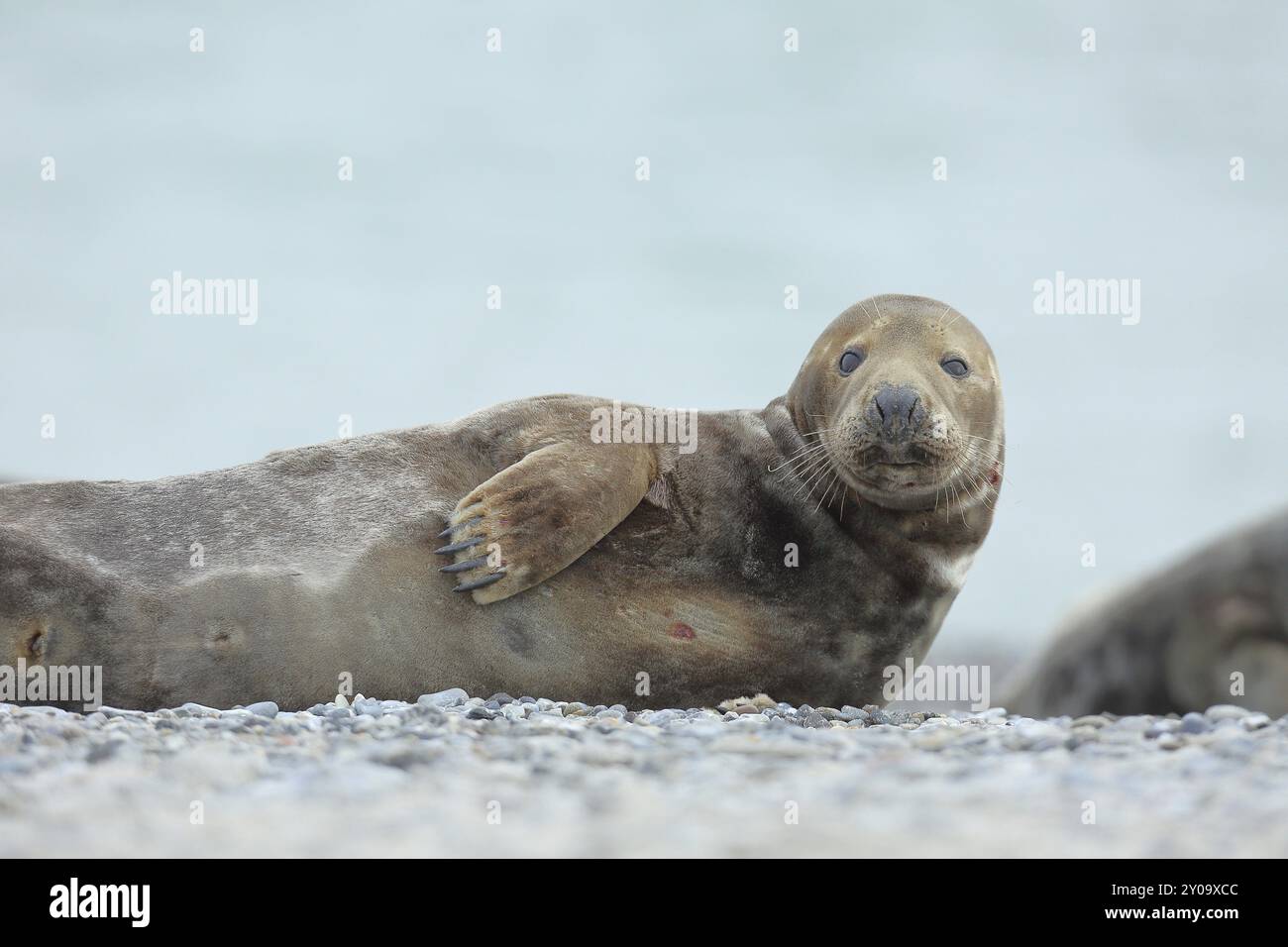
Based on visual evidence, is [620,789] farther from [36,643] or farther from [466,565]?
[36,643]

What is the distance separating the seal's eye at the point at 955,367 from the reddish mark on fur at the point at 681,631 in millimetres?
1569

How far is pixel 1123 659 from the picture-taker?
9.70m

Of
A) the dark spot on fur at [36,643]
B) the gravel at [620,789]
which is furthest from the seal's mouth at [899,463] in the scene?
the dark spot on fur at [36,643]

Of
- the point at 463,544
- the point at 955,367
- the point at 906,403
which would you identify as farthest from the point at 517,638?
the point at 955,367

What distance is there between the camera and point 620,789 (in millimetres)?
3203

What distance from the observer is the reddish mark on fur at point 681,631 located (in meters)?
6.04

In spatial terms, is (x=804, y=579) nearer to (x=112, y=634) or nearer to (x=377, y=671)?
(x=377, y=671)

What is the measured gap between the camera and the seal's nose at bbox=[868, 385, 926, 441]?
5.63m

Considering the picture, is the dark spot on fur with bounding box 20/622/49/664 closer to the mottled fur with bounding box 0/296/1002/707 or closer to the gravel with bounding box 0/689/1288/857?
the mottled fur with bounding box 0/296/1002/707

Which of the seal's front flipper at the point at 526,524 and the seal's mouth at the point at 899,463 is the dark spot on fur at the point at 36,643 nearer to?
the seal's front flipper at the point at 526,524

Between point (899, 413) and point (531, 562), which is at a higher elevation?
point (899, 413)

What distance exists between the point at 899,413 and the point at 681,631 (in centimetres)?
129

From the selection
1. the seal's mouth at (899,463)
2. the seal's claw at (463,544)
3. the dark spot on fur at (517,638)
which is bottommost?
the dark spot on fur at (517,638)
